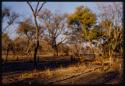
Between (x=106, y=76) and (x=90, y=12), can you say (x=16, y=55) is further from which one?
(x=106, y=76)

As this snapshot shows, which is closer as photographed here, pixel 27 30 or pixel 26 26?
pixel 26 26

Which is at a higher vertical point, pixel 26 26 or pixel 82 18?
pixel 82 18

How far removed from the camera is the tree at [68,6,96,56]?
14495 mm

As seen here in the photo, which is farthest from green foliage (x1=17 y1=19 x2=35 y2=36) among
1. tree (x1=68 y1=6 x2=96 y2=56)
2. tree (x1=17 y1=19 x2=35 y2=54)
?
tree (x1=68 y1=6 x2=96 y2=56)

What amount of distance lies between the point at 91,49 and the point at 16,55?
5150 millimetres

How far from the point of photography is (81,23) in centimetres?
1545

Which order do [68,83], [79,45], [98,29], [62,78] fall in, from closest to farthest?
[68,83], [62,78], [98,29], [79,45]

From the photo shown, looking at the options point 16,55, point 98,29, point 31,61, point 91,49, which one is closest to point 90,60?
point 91,49

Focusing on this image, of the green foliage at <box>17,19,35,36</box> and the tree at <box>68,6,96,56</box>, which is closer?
the tree at <box>68,6,96,56</box>

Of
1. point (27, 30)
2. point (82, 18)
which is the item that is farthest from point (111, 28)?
point (27, 30)

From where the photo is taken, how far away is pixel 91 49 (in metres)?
15.1

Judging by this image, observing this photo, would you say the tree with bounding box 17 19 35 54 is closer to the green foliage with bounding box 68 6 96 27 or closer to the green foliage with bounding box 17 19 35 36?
the green foliage with bounding box 17 19 35 36

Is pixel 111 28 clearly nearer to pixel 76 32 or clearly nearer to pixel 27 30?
→ pixel 76 32

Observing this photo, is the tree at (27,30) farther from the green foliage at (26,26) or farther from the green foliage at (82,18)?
the green foliage at (82,18)
